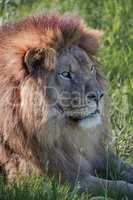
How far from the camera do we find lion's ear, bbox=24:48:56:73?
5141mm

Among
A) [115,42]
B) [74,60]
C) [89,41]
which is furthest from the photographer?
[115,42]

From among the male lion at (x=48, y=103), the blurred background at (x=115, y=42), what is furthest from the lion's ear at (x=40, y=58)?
the blurred background at (x=115, y=42)

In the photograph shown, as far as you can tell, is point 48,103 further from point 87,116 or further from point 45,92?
point 87,116

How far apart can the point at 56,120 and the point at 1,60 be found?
502 mm

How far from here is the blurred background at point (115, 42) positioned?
20.4ft

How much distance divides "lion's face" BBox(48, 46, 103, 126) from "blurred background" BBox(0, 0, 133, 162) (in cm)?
77

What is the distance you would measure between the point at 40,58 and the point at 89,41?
0.41 m

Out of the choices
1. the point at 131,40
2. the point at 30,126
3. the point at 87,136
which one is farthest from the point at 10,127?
the point at 131,40

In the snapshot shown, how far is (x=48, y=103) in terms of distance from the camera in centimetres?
511

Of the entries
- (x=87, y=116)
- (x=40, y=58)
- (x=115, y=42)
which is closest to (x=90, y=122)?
(x=87, y=116)

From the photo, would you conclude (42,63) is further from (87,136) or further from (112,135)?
(112,135)

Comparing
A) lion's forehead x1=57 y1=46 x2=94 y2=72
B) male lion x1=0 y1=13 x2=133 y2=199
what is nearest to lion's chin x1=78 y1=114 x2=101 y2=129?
male lion x1=0 y1=13 x2=133 y2=199

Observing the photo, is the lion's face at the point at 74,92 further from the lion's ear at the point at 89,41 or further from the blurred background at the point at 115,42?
the blurred background at the point at 115,42

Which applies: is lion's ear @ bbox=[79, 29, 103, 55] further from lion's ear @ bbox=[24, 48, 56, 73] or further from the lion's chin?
the lion's chin
